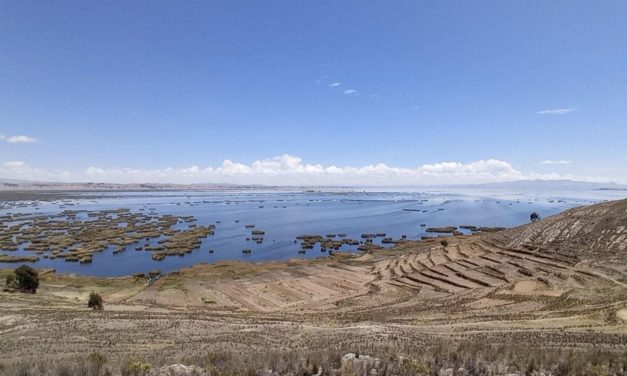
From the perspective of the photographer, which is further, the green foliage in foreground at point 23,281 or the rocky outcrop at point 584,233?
the rocky outcrop at point 584,233

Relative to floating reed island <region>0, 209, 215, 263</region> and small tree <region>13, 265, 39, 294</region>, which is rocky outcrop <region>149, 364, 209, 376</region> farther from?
floating reed island <region>0, 209, 215, 263</region>

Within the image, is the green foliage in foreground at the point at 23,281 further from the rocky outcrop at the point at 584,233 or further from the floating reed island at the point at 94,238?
the rocky outcrop at the point at 584,233

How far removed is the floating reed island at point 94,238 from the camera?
223 ft

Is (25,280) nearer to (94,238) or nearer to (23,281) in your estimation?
(23,281)

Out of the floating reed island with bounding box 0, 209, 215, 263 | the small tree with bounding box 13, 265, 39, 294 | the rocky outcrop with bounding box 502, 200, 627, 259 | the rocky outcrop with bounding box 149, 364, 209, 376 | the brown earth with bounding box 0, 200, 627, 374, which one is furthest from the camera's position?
the floating reed island with bounding box 0, 209, 215, 263

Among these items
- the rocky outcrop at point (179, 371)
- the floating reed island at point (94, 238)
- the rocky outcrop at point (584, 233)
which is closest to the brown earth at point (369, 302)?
the rocky outcrop at point (584, 233)

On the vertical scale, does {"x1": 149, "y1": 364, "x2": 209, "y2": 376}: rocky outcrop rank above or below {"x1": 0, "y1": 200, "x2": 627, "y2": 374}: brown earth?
Answer: above

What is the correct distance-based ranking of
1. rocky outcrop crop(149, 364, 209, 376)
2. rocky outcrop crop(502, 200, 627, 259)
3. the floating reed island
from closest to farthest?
rocky outcrop crop(149, 364, 209, 376), rocky outcrop crop(502, 200, 627, 259), the floating reed island

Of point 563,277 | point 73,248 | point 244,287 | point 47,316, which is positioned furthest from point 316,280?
point 73,248

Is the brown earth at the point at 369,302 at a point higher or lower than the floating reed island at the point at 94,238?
higher

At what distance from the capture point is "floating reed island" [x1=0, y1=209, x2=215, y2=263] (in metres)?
67.9

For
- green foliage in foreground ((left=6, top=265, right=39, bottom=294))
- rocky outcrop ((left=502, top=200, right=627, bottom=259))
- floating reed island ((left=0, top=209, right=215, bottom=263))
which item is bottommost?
floating reed island ((left=0, top=209, right=215, bottom=263))

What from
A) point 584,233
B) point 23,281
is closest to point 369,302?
point 584,233

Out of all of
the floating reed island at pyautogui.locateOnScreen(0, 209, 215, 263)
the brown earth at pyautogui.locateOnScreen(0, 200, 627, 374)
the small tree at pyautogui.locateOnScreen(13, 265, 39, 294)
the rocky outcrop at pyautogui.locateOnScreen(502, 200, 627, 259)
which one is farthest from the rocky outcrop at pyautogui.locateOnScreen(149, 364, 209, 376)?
the floating reed island at pyautogui.locateOnScreen(0, 209, 215, 263)
